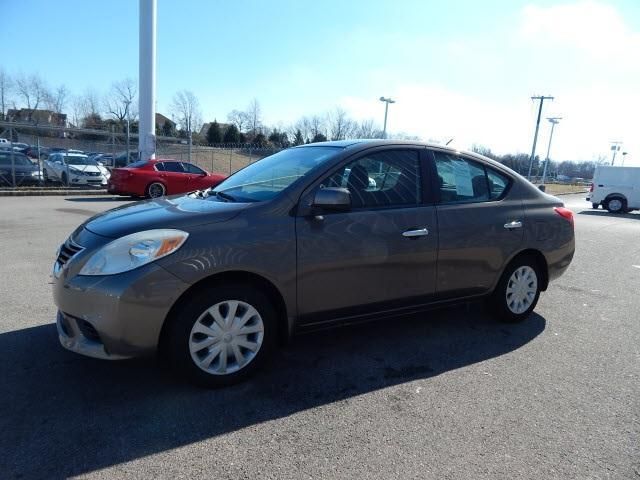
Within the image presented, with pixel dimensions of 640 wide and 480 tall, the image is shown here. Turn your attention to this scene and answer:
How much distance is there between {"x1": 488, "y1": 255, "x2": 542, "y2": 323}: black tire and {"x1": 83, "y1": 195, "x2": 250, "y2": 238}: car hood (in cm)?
268

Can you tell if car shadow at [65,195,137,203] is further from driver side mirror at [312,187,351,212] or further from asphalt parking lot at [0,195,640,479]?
Answer: driver side mirror at [312,187,351,212]

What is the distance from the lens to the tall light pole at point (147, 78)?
59.7ft

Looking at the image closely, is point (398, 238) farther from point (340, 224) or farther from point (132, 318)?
point (132, 318)

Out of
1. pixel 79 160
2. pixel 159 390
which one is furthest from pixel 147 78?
pixel 159 390

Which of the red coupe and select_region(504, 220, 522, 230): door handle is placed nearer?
select_region(504, 220, 522, 230): door handle

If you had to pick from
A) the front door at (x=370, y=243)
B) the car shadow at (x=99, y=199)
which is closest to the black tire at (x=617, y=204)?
the car shadow at (x=99, y=199)

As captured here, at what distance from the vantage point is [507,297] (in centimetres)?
448

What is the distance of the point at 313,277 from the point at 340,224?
0.45 meters

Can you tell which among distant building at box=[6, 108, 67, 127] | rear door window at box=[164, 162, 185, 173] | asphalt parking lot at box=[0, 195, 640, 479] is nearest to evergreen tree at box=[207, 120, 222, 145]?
distant building at box=[6, 108, 67, 127]

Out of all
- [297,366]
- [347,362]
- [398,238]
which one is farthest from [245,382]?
[398,238]

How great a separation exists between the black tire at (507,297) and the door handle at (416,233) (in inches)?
46.7

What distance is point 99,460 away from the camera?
7.81ft

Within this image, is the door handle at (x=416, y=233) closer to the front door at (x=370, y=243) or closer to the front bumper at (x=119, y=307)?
the front door at (x=370, y=243)

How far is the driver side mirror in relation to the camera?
3.21 metres
